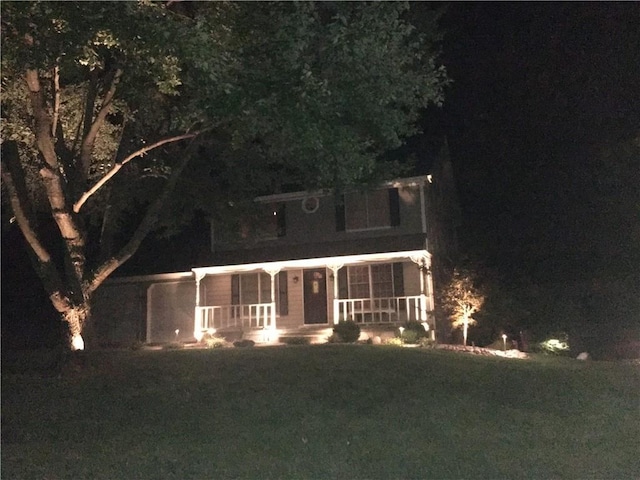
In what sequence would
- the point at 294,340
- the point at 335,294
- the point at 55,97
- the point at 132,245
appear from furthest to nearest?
the point at 335,294 → the point at 294,340 → the point at 132,245 → the point at 55,97

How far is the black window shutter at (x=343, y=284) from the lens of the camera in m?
21.7

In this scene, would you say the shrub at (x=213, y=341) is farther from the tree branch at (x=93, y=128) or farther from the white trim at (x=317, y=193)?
the tree branch at (x=93, y=128)

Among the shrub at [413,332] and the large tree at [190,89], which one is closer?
the large tree at [190,89]

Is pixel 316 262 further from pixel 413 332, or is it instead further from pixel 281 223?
pixel 413 332

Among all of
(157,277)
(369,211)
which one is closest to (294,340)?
(369,211)

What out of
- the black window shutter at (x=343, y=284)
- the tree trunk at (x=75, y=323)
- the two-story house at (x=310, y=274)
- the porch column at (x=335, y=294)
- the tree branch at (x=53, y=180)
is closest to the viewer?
the tree branch at (x=53, y=180)

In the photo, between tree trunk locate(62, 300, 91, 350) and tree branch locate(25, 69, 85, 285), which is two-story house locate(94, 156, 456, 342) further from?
tree trunk locate(62, 300, 91, 350)

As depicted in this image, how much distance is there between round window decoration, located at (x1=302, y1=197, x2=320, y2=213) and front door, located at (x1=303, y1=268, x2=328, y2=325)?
203 centimetres

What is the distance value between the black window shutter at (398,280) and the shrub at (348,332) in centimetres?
272

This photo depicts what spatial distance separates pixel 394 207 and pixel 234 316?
6341mm

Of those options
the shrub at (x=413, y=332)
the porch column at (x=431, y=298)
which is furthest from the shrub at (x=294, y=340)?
the porch column at (x=431, y=298)

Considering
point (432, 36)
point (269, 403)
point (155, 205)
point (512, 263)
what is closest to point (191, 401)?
point (269, 403)

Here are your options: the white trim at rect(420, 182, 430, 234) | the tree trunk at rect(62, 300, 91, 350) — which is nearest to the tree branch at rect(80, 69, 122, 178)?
the tree trunk at rect(62, 300, 91, 350)

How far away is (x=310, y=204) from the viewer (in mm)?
22516
